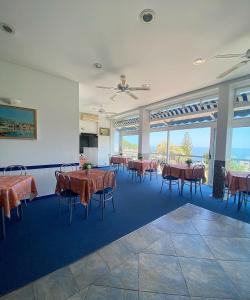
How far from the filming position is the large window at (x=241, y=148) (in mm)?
4414

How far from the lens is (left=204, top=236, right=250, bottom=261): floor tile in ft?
6.61

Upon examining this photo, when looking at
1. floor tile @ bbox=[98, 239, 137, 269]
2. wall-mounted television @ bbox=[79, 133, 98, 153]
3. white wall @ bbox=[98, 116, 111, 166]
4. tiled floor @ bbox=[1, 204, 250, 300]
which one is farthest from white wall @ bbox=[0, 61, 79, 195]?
white wall @ bbox=[98, 116, 111, 166]

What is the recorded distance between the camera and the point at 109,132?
392 inches

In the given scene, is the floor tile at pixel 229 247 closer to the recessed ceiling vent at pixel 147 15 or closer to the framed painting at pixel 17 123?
the recessed ceiling vent at pixel 147 15

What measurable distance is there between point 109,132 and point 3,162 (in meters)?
A: 6.92

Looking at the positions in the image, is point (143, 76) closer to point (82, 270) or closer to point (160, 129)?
point (160, 129)

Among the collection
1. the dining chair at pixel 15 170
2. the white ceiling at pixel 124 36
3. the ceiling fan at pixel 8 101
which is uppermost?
the white ceiling at pixel 124 36

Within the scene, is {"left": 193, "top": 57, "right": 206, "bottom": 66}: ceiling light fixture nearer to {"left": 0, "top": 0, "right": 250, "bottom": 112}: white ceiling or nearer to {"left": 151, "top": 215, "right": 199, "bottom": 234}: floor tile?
{"left": 0, "top": 0, "right": 250, "bottom": 112}: white ceiling

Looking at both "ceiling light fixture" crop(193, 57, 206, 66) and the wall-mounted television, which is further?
the wall-mounted television

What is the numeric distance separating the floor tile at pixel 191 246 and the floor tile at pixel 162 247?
69 millimetres

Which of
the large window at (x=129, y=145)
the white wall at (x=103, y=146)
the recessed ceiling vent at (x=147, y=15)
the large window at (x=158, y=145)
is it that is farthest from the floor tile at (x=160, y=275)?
the white wall at (x=103, y=146)

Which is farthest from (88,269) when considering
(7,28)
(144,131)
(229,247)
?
(144,131)

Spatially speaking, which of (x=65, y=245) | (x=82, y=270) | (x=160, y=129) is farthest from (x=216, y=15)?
(x=160, y=129)

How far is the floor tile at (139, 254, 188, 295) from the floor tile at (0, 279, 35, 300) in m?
1.04
